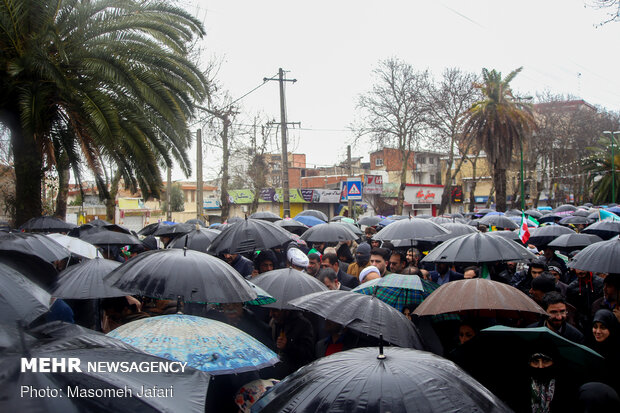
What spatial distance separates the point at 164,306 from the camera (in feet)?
17.6

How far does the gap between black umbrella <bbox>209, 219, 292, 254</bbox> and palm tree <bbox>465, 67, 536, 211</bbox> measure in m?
21.0

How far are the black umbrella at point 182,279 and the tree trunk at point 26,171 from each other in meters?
6.89

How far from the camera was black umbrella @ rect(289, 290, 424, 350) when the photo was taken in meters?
3.74

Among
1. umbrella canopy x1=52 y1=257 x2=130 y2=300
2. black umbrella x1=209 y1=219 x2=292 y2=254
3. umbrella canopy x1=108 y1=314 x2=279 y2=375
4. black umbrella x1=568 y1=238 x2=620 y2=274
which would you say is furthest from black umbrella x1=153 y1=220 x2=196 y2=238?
umbrella canopy x1=108 y1=314 x2=279 y2=375

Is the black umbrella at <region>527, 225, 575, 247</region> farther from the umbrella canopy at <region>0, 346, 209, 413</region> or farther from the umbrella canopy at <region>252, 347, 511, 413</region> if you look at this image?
the umbrella canopy at <region>0, 346, 209, 413</region>

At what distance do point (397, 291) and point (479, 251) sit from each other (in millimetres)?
1253

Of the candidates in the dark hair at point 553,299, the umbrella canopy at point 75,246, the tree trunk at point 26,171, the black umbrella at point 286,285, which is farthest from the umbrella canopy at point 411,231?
the tree trunk at point 26,171

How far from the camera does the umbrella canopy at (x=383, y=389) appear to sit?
2172mm

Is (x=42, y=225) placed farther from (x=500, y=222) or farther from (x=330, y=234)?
(x=500, y=222)

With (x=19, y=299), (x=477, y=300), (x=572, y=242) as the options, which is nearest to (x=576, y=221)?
(x=572, y=242)

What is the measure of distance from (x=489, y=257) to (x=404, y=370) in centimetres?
386

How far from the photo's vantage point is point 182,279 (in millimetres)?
4160

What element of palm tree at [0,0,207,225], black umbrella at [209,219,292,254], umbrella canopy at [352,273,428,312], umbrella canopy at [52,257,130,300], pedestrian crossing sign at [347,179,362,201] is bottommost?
umbrella canopy at [352,273,428,312]

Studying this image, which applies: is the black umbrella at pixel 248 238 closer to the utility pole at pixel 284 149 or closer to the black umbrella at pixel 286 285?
the black umbrella at pixel 286 285
